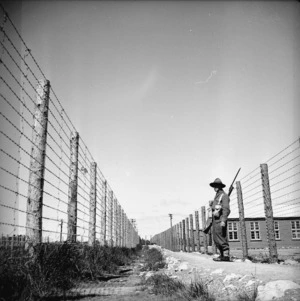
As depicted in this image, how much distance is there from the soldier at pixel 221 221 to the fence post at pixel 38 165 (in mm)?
4188

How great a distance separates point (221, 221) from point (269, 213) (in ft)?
3.31

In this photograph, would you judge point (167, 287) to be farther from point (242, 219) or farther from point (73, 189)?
point (242, 219)

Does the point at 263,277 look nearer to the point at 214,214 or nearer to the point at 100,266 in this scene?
the point at 100,266

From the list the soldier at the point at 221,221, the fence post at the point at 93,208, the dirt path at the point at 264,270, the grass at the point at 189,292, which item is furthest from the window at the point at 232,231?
the grass at the point at 189,292

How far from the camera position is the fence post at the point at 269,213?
5.83m

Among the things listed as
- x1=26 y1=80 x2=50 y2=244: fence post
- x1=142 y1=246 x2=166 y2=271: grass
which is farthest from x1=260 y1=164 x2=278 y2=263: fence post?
x1=26 y1=80 x2=50 y2=244: fence post

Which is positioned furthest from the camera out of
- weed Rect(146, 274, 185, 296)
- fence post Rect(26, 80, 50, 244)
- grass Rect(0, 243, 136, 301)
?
fence post Rect(26, 80, 50, 244)

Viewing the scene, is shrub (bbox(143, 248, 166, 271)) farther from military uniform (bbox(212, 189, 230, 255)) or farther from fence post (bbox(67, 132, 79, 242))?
fence post (bbox(67, 132, 79, 242))

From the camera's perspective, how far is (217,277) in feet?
10.7

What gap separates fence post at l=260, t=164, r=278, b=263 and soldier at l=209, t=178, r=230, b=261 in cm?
82

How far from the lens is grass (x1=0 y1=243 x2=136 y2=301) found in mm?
2246

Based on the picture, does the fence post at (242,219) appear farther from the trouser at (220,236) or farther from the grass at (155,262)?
the grass at (155,262)

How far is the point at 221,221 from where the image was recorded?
253 inches

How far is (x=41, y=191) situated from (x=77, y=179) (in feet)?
6.64
